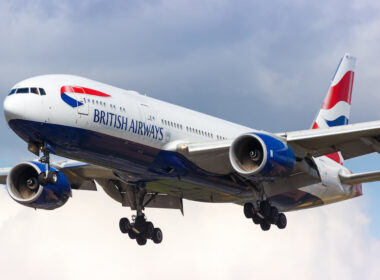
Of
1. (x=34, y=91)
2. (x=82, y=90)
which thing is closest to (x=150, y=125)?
(x=82, y=90)

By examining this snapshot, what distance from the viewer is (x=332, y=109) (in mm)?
53719

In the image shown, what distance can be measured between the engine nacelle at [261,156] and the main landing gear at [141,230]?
8.22m

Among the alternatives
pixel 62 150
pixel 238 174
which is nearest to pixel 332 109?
pixel 238 174

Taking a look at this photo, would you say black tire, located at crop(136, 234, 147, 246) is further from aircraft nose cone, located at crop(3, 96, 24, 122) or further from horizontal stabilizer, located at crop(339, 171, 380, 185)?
aircraft nose cone, located at crop(3, 96, 24, 122)

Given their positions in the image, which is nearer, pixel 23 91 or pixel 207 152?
pixel 23 91

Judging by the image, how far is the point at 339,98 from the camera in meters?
54.7

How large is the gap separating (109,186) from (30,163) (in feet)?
14.5

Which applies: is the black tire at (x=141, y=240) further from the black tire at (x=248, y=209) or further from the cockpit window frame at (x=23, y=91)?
the cockpit window frame at (x=23, y=91)

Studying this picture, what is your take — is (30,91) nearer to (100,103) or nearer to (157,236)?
(100,103)

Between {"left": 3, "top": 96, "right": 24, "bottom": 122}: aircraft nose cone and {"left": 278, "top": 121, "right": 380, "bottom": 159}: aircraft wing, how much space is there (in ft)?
37.1

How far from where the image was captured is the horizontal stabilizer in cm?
4341

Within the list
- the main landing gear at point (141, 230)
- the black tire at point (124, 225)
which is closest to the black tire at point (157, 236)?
the main landing gear at point (141, 230)

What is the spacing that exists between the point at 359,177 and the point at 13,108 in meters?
17.8

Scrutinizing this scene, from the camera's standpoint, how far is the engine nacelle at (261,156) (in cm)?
3881
